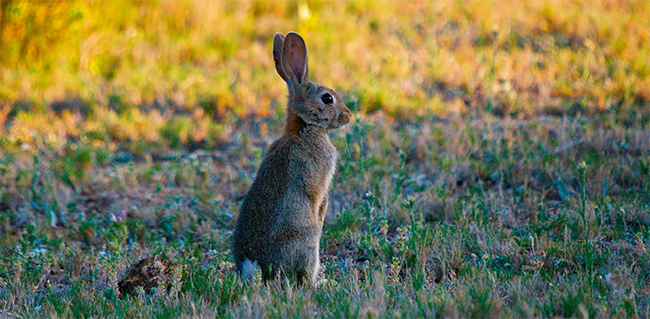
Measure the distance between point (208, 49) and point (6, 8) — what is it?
10.8 ft

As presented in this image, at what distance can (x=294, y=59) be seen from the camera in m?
4.44

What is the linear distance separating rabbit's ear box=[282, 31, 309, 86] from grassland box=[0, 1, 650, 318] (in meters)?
0.85

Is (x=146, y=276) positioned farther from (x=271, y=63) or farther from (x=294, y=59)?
(x=271, y=63)

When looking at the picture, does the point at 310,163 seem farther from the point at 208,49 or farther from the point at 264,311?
the point at 208,49

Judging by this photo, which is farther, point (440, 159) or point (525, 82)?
point (525, 82)

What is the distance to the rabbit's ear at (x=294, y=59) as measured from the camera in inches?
171

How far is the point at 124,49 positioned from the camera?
10.6m

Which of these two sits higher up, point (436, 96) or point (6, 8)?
point (6, 8)

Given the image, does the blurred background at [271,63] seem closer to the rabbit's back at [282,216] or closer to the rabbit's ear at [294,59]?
the rabbit's ear at [294,59]

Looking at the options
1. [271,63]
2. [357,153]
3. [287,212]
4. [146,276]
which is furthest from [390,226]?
[271,63]

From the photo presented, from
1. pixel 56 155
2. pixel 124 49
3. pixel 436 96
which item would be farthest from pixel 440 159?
pixel 124 49

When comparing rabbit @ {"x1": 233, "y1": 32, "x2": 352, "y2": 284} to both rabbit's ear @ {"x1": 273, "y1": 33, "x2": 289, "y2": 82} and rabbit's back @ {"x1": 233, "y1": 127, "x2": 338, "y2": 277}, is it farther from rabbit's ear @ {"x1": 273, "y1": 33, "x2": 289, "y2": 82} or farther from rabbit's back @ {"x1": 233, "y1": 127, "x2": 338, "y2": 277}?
rabbit's ear @ {"x1": 273, "y1": 33, "x2": 289, "y2": 82}

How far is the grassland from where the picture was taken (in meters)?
3.75

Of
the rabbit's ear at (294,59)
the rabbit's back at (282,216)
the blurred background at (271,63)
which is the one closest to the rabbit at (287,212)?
the rabbit's back at (282,216)
